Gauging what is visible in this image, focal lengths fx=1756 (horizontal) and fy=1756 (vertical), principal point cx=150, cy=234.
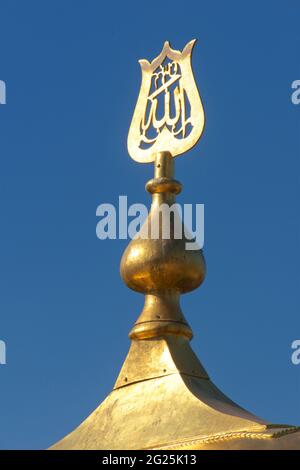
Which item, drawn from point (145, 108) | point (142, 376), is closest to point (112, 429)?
point (142, 376)

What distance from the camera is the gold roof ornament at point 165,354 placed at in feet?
51.4

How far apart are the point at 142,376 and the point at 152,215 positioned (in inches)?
69.2

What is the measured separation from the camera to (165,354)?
666 inches

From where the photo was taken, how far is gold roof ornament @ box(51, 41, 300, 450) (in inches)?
616
